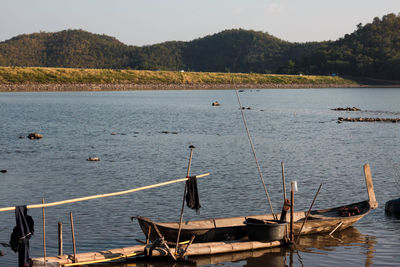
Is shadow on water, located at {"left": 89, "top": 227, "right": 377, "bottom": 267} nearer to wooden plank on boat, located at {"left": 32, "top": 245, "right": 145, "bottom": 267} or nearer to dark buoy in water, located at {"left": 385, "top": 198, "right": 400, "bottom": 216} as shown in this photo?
wooden plank on boat, located at {"left": 32, "top": 245, "right": 145, "bottom": 267}

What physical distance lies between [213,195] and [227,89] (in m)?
175

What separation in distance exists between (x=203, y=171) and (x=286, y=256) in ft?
49.1

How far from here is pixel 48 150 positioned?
39.4m

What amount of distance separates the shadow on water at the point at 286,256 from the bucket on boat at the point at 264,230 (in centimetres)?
46

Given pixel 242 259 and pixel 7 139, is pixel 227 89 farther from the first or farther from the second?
pixel 242 259

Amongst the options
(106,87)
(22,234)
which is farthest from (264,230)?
(106,87)

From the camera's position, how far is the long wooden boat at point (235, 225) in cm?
1623

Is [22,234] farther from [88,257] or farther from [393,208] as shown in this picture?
[393,208]

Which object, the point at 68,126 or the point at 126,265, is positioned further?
the point at 68,126

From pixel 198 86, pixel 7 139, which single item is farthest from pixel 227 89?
pixel 7 139

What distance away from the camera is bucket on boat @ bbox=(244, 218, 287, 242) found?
16.7 meters

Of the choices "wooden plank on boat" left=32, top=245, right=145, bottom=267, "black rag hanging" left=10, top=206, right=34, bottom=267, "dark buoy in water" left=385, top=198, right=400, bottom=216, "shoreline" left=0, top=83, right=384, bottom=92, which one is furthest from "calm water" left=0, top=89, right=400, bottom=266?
"shoreline" left=0, top=83, right=384, bottom=92

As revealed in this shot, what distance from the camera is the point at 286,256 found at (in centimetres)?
1680

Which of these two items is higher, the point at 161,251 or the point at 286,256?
the point at 161,251
